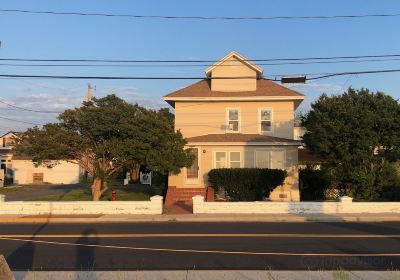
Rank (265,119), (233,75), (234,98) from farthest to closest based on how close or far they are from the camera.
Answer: (233,75), (265,119), (234,98)

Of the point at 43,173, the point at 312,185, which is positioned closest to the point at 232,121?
the point at 312,185

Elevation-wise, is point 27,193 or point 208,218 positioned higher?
point 27,193

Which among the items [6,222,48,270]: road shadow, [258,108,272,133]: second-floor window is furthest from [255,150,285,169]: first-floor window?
[6,222,48,270]: road shadow

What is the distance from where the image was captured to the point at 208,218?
19.8 metres

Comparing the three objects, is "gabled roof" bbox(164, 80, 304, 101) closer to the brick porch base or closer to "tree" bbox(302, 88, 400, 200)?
"tree" bbox(302, 88, 400, 200)

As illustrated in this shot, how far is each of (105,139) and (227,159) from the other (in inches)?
331

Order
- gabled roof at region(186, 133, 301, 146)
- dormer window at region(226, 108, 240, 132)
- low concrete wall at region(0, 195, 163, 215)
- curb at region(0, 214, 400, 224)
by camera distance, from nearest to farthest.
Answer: curb at region(0, 214, 400, 224) < low concrete wall at region(0, 195, 163, 215) < gabled roof at region(186, 133, 301, 146) < dormer window at region(226, 108, 240, 132)

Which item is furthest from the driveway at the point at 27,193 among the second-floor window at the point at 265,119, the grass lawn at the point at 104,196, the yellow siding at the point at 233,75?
the second-floor window at the point at 265,119

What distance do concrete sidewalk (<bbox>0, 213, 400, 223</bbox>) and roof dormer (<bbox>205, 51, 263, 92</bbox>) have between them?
39.4 feet

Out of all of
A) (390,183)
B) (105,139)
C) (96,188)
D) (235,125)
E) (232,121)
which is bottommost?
(96,188)

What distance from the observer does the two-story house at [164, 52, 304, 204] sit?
94.2 ft

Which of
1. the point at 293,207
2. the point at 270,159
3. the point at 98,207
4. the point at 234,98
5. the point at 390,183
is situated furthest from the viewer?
the point at 234,98

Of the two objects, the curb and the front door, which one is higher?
the front door

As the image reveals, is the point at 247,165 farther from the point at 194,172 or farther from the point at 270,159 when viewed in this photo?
the point at 194,172
